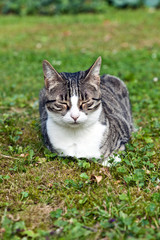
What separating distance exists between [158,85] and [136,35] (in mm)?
3614

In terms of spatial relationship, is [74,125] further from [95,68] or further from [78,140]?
[95,68]

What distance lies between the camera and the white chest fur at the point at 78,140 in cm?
289

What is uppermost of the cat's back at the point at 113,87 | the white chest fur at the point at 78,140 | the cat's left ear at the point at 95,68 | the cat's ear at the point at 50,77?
the cat's left ear at the point at 95,68

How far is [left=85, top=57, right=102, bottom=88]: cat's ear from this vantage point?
111 inches

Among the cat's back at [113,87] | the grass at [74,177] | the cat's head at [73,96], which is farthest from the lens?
the cat's back at [113,87]

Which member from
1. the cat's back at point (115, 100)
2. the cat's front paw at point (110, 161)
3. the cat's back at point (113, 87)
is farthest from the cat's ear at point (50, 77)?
the cat's back at point (113, 87)

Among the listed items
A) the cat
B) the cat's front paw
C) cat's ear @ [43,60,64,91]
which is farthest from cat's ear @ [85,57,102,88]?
the cat's front paw

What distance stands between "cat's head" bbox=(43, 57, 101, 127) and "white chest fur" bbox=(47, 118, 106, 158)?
0.08m

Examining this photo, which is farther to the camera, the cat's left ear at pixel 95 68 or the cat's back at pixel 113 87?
the cat's back at pixel 113 87

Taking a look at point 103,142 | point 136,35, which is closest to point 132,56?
point 136,35

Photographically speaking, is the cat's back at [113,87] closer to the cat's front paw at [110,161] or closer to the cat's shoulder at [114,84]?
the cat's shoulder at [114,84]

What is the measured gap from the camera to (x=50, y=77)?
113 inches

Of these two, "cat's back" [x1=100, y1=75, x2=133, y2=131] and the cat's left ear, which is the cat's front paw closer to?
"cat's back" [x1=100, y1=75, x2=133, y2=131]

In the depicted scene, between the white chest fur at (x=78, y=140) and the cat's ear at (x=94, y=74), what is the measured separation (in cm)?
38
